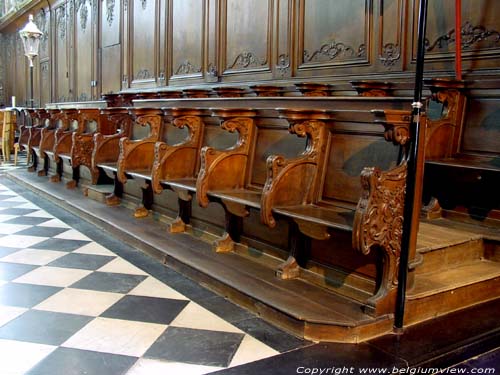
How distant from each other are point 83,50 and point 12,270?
Result: 771 centimetres

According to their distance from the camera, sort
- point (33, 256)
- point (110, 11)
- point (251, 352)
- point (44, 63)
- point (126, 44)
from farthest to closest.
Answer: point (44, 63)
point (110, 11)
point (126, 44)
point (33, 256)
point (251, 352)

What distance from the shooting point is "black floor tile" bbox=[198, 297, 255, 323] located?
228cm

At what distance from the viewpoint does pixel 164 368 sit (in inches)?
72.2

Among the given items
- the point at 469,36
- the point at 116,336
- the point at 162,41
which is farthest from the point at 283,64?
the point at 116,336

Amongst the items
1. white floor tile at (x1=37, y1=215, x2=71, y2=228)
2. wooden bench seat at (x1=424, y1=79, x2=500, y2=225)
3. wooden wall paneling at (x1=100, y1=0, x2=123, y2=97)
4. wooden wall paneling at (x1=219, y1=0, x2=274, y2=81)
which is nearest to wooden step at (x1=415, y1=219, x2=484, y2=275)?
wooden bench seat at (x1=424, y1=79, x2=500, y2=225)

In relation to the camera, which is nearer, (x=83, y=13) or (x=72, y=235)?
(x=72, y=235)

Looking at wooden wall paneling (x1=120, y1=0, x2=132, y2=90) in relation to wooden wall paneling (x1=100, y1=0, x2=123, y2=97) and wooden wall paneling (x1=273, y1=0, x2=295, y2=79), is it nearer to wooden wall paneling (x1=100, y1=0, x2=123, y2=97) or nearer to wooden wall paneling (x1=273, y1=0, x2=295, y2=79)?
wooden wall paneling (x1=100, y1=0, x2=123, y2=97)

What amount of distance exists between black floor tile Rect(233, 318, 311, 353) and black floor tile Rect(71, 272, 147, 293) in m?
0.73

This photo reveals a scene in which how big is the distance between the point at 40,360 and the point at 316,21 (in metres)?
3.76

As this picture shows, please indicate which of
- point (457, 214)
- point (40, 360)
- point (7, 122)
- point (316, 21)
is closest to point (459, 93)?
point (457, 214)

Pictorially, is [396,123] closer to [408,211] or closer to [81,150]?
[408,211]

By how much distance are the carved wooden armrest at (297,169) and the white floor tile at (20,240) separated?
186 cm

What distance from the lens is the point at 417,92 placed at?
200 centimetres

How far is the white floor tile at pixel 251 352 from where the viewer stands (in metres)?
1.89
